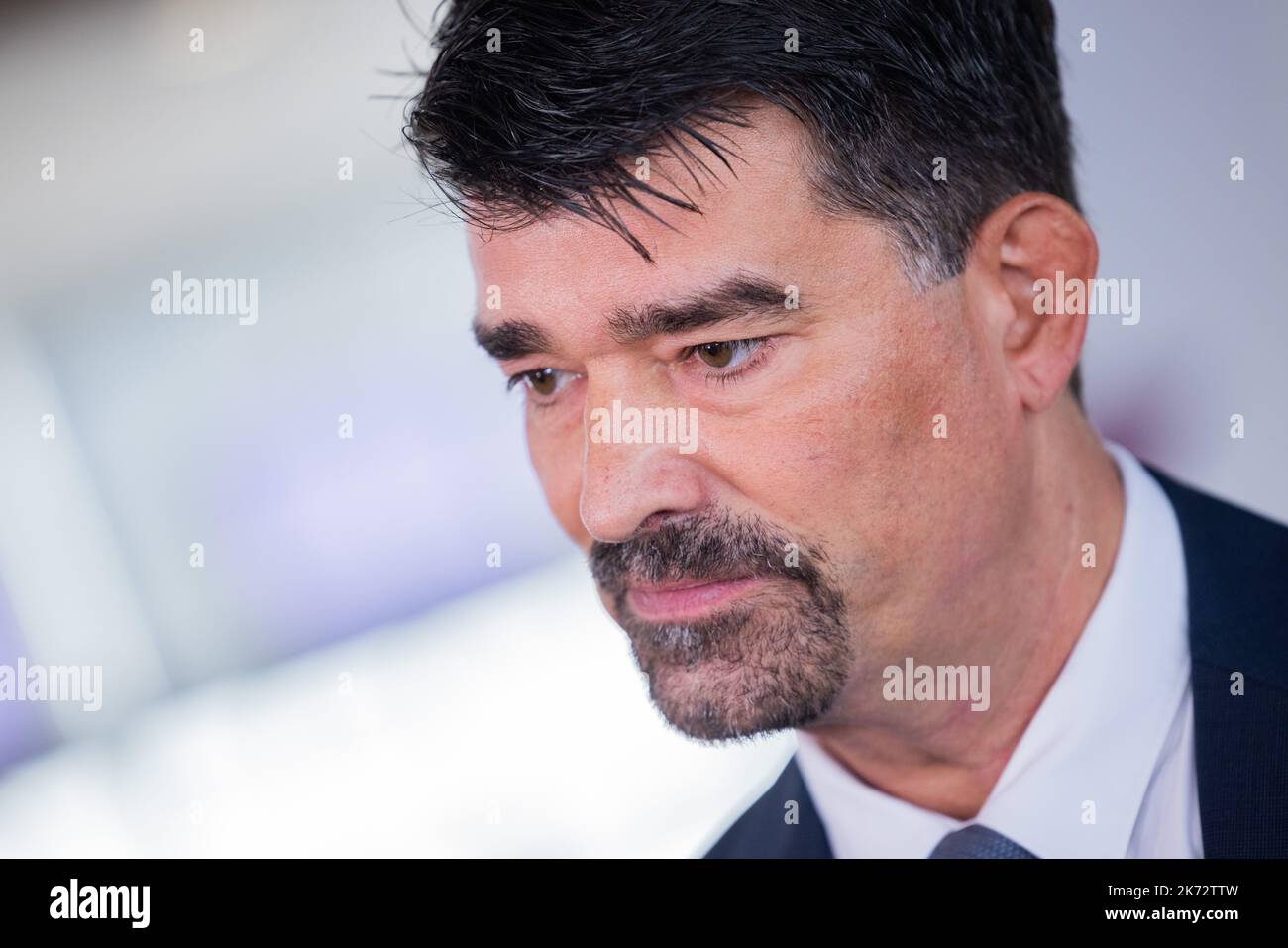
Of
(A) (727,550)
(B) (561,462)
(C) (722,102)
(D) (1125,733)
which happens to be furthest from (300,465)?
(D) (1125,733)

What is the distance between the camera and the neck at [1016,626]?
1814 mm

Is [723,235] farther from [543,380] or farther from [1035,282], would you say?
[1035,282]

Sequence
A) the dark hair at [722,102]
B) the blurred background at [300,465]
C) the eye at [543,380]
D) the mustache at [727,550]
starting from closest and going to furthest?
the dark hair at [722,102]
the mustache at [727,550]
the eye at [543,380]
the blurred background at [300,465]

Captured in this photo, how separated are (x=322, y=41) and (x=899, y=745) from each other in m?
1.71

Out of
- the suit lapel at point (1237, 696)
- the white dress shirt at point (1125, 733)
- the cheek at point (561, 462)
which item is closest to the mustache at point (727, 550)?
the cheek at point (561, 462)

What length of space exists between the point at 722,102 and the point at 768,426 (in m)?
0.47

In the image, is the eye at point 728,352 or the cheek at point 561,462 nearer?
the eye at point 728,352

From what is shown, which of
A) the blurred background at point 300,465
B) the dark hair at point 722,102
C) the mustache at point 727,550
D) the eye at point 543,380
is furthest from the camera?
the blurred background at point 300,465

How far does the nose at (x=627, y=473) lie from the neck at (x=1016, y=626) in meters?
0.44

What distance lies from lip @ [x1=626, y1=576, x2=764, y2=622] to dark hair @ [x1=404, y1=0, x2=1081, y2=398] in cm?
51

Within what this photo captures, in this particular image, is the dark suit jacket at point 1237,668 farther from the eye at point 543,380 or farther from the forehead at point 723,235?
the eye at point 543,380

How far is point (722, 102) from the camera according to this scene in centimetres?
164

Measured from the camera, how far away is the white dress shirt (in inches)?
69.6
